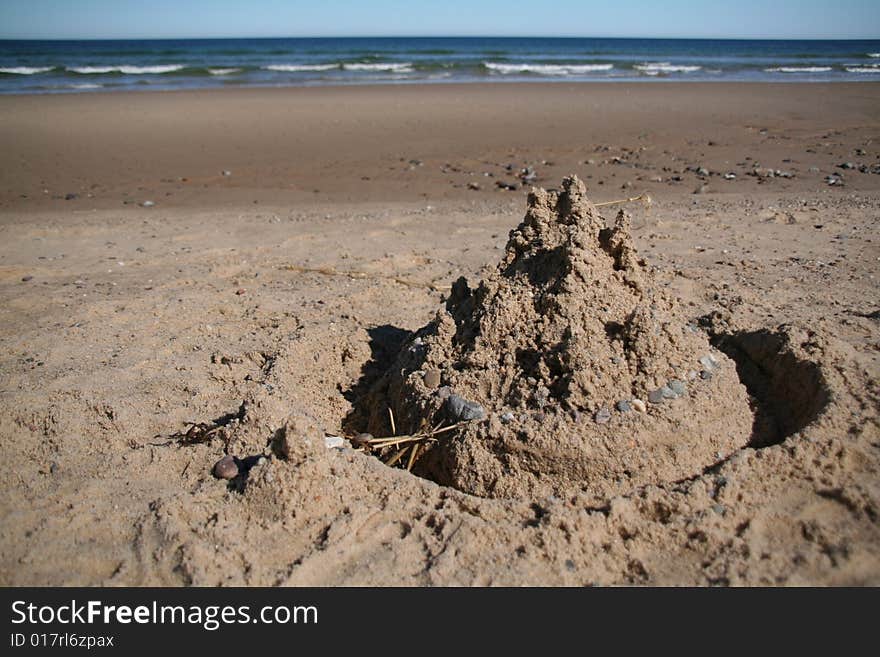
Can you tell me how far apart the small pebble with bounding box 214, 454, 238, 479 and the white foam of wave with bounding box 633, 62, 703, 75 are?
24.9 metres

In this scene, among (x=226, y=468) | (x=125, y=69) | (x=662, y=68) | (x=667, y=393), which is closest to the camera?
(x=226, y=468)

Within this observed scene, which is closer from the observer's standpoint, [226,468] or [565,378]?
[226,468]

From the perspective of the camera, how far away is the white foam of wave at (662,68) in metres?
24.1

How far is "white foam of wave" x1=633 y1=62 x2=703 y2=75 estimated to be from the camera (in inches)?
947

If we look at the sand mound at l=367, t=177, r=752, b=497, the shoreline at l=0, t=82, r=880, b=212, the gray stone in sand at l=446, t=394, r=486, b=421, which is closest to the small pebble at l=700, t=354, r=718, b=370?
the sand mound at l=367, t=177, r=752, b=497

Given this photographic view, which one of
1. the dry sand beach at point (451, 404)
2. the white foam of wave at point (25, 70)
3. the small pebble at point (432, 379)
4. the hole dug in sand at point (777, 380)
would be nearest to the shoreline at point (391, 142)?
the dry sand beach at point (451, 404)

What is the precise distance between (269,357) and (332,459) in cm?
117

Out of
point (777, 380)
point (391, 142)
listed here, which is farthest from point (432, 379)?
point (391, 142)

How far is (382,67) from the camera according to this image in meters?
25.4

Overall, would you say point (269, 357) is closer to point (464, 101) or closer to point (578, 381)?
point (578, 381)

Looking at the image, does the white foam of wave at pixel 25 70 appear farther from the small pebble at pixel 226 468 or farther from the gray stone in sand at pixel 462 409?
the gray stone in sand at pixel 462 409

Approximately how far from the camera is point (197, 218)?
6809mm

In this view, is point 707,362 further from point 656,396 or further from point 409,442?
point 409,442

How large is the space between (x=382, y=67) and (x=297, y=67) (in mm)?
3388
